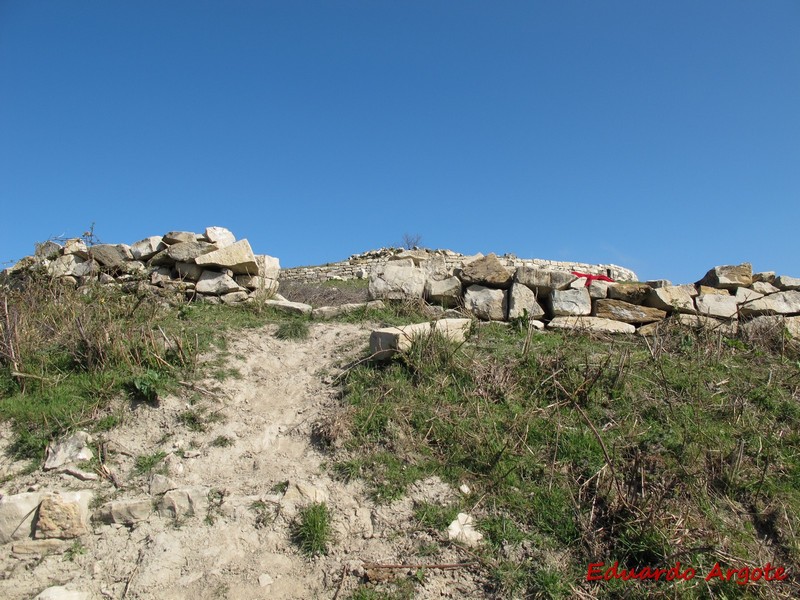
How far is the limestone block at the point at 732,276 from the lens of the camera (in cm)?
813

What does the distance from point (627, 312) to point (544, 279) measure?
1.20m

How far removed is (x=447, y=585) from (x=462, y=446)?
1.29 metres

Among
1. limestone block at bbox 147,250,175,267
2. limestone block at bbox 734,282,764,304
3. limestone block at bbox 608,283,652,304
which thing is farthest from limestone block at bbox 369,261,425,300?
limestone block at bbox 734,282,764,304

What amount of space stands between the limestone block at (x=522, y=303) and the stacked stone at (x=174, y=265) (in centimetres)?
373

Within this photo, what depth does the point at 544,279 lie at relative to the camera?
25.4 feet

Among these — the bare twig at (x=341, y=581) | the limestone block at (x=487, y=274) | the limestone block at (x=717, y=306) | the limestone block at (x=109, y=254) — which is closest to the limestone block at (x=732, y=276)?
the limestone block at (x=717, y=306)

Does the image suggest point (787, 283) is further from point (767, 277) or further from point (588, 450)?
point (588, 450)

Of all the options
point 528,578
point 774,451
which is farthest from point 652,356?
point 528,578

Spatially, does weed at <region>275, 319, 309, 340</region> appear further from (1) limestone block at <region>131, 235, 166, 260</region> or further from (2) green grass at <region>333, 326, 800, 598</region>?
(1) limestone block at <region>131, 235, 166, 260</region>

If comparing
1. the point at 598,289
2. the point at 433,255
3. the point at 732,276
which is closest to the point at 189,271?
the point at 598,289

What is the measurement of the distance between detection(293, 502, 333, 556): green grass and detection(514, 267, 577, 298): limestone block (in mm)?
4481

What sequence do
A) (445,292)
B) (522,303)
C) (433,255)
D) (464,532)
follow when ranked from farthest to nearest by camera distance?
(433,255) → (445,292) → (522,303) → (464,532)

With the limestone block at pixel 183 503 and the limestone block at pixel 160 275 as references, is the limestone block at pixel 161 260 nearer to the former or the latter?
the limestone block at pixel 160 275

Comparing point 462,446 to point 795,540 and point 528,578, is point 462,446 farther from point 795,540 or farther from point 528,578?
point 795,540
